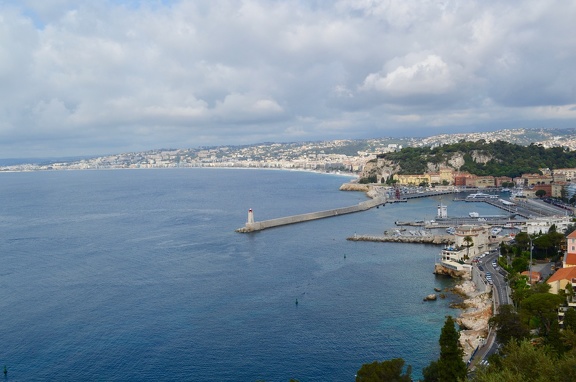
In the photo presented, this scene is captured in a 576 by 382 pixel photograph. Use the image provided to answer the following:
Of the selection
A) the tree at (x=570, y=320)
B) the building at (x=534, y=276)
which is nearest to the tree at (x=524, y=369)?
the tree at (x=570, y=320)

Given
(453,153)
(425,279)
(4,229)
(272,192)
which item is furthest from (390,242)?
(453,153)

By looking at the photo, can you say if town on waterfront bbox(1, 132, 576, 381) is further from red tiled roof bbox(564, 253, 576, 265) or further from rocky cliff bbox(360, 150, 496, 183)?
rocky cliff bbox(360, 150, 496, 183)

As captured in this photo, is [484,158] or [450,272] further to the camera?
[484,158]

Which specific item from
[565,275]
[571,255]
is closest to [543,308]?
[565,275]

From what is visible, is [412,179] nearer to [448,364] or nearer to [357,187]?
[357,187]

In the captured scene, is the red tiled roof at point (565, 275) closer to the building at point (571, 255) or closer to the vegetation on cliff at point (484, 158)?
the building at point (571, 255)

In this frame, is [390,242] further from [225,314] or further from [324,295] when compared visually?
[225,314]
